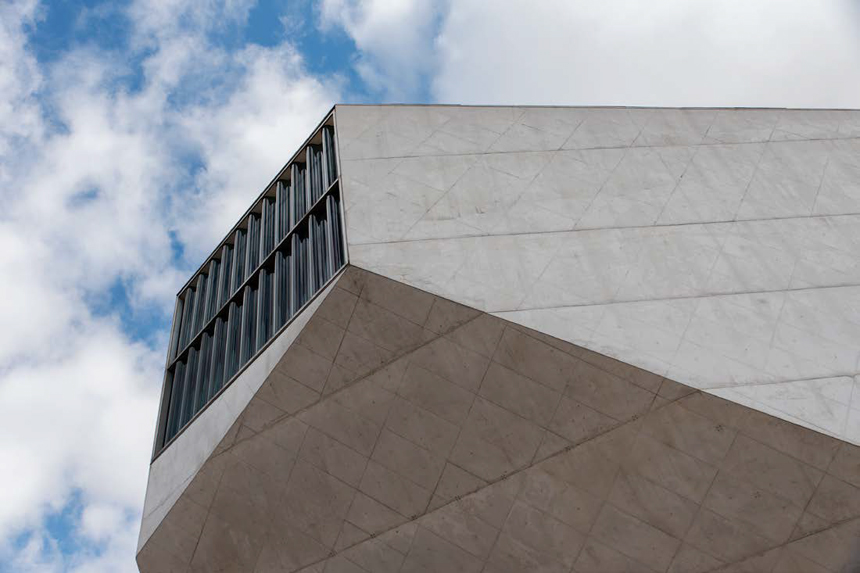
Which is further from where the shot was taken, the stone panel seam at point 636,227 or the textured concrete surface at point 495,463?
the stone panel seam at point 636,227

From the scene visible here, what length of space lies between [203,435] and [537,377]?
9.78 metres

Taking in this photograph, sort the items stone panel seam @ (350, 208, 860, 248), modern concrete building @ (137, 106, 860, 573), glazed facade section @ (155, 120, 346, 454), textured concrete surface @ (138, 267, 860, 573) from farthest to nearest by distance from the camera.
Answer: glazed facade section @ (155, 120, 346, 454), stone panel seam @ (350, 208, 860, 248), modern concrete building @ (137, 106, 860, 573), textured concrete surface @ (138, 267, 860, 573)

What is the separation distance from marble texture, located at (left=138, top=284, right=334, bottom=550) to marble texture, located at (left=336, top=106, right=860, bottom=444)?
2.96 m

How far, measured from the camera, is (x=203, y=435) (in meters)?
21.5

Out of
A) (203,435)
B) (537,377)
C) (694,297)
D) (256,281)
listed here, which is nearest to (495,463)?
(537,377)

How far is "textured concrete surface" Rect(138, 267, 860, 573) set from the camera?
17.1 meters

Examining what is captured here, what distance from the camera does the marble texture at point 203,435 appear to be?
19609mm

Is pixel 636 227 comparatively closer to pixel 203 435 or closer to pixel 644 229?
pixel 644 229

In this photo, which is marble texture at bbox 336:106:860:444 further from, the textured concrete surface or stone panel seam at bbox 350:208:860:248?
the textured concrete surface

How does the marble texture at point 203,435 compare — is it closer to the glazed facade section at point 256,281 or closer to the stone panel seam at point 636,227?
the glazed facade section at point 256,281

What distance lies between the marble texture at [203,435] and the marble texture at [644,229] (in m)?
2.96

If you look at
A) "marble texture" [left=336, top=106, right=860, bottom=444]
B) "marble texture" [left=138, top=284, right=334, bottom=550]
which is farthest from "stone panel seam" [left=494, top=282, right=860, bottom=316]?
"marble texture" [left=138, top=284, right=334, bottom=550]

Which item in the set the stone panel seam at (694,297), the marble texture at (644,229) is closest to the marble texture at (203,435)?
the marble texture at (644,229)

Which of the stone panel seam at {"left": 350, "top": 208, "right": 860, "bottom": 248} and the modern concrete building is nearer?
the modern concrete building
